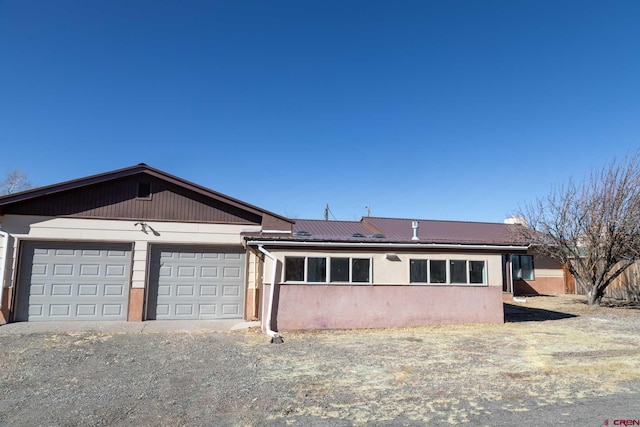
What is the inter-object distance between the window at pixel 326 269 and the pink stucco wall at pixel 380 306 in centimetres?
20

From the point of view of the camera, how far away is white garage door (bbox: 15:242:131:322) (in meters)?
11.2

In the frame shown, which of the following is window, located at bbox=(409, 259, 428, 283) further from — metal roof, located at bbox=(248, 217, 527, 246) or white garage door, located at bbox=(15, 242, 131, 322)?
white garage door, located at bbox=(15, 242, 131, 322)

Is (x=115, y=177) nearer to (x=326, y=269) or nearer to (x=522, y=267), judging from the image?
(x=326, y=269)

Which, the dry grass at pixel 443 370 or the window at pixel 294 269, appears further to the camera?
the window at pixel 294 269

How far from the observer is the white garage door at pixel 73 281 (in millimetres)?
11172

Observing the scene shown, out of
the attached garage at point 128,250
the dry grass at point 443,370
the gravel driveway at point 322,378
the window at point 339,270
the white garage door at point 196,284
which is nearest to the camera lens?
the gravel driveway at point 322,378

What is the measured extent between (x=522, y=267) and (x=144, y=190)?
18882 mm

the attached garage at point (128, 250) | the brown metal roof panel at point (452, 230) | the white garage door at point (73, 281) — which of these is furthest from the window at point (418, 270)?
the white garage door at point (73, 281)

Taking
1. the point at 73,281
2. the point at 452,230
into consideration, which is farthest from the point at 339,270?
the point at 452,230

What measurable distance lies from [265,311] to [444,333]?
4.44m

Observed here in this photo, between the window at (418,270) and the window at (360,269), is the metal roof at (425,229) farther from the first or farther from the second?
the window at (360,269)

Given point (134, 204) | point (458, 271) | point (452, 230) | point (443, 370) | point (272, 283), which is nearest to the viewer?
point (443, 370)

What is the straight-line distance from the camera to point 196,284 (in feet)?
39.3

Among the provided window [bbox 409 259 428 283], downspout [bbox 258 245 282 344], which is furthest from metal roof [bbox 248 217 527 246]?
downspout [bbox 258 245 282 344]
